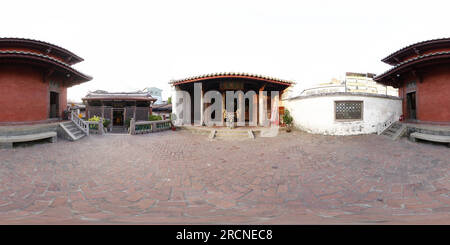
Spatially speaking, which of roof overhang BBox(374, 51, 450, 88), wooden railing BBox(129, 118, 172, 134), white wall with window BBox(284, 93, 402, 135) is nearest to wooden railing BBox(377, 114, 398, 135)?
white wall with window BBox(284, 93, 402, 135)

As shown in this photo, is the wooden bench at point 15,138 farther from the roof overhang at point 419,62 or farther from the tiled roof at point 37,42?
the roof overhang at point 419,62

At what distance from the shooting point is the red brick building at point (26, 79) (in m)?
7.77

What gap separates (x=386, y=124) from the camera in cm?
1008

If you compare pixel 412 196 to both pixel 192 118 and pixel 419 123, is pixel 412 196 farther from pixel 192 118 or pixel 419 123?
pixel 192 118

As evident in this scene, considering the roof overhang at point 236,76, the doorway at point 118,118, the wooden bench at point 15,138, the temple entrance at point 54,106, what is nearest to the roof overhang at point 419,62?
the roof overhang at point 236,76

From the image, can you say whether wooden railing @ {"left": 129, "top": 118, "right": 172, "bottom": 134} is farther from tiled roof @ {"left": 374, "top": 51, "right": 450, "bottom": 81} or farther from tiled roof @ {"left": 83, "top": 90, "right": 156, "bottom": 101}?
tiled roof @ {"left": 374, "top": 51, "right": 450, "bottom": 81}

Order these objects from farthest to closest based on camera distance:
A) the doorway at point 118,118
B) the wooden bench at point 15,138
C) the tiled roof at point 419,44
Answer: the doorway at point 118,118
the tiled roof at point 419,44
the wooden bench at point 15,138

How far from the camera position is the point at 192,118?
15102mm

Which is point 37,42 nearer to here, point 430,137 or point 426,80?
point 430,137

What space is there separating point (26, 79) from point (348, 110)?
1663 centimetres

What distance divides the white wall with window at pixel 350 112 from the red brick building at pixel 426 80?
108 cm

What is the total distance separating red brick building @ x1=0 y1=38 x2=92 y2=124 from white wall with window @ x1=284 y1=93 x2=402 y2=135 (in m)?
14.0

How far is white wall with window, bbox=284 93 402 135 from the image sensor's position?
380 inches

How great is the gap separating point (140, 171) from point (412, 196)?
5.77 m
